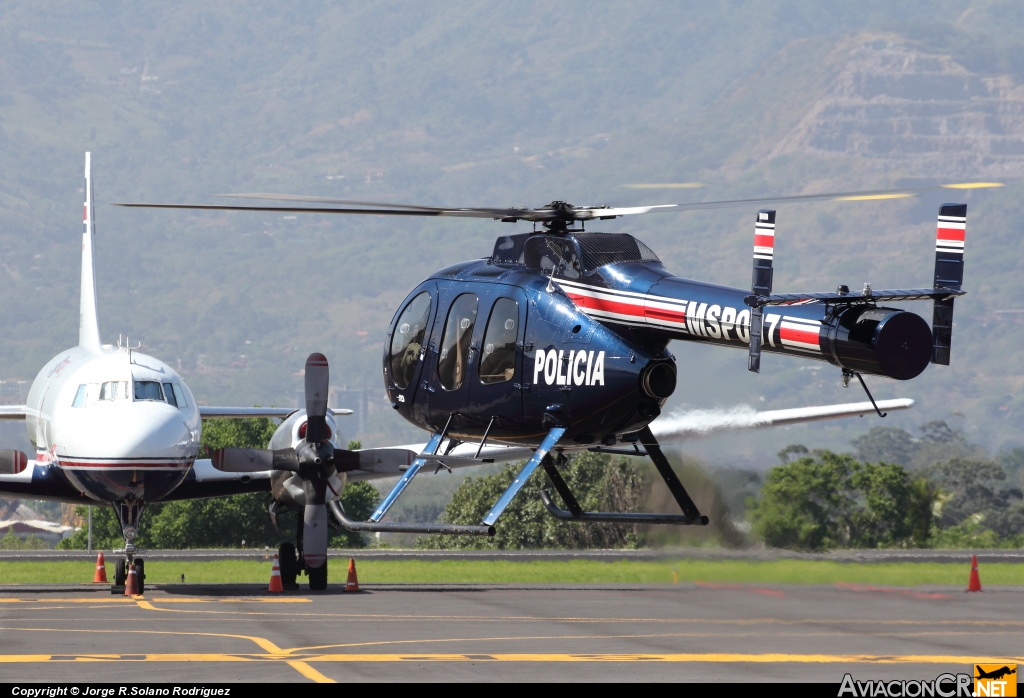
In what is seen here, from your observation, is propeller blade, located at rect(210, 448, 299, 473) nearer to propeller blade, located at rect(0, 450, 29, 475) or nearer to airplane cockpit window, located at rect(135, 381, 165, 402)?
airplane cockpit window, located at rect(135, 381, 165, 402)

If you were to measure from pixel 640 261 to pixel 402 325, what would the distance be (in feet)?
13.4

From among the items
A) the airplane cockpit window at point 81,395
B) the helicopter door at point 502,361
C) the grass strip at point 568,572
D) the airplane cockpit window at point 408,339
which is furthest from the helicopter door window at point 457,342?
the airplane cockpit window at point 81,395

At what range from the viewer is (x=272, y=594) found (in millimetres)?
32250

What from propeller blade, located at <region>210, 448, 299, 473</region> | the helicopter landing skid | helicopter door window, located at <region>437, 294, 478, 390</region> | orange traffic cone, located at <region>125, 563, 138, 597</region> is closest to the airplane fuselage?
propeller blade, located at <region>210, 448, 299, 473</region>

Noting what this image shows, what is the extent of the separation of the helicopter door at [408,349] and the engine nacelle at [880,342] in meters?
7.24

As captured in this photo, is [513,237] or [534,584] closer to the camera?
[513,237]

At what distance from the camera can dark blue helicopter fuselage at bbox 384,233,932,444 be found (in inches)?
859

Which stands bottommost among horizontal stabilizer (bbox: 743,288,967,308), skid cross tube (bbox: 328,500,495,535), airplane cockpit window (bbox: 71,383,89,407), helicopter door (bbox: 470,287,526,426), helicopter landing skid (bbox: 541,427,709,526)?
skid cross tube (bbox: 328,500,495,535)

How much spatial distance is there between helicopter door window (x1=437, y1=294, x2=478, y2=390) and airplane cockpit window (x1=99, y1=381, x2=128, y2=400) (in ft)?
34.0

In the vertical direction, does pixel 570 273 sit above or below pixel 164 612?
above

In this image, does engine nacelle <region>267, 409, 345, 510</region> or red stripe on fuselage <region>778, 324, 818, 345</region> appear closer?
red stripe on fuselage <region>778, 324, 818, 345</region>

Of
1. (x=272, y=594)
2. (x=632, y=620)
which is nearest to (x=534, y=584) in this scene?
(x=272, y=594)

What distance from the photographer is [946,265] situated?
18.8 m

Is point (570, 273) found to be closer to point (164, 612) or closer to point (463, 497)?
point (164, 612)
